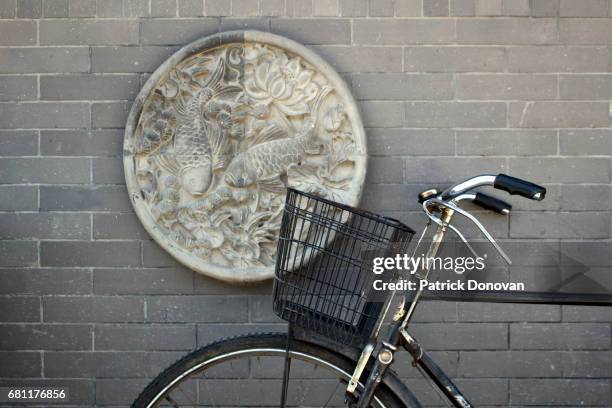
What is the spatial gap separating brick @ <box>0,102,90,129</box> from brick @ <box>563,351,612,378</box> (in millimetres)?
2517

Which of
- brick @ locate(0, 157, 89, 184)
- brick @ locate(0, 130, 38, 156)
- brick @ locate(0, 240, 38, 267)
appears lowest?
brick @ locate(0, 240, 38, 267)

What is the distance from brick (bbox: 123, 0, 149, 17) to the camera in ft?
13.2

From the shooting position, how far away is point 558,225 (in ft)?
13.2

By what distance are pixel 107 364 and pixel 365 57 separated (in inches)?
74.0

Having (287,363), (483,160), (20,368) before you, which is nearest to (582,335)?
(483,160)

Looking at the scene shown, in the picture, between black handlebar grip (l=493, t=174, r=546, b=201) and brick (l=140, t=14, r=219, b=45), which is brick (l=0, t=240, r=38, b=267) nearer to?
brick (l=140, t=14, r=219, b=45)

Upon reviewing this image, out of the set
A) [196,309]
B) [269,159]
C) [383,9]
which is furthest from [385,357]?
[383,9]

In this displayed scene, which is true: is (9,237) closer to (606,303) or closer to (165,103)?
(165,103)

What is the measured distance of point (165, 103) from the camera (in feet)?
13.0

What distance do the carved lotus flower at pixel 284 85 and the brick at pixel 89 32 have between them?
1.98ft

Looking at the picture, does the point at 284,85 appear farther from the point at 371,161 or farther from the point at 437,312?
the point at 437,312

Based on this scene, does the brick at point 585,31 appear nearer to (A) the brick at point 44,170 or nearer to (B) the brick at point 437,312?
(B) the brick at point 437,312

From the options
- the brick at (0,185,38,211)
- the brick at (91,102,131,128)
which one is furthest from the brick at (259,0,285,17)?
the brick at (0,185,38,211)

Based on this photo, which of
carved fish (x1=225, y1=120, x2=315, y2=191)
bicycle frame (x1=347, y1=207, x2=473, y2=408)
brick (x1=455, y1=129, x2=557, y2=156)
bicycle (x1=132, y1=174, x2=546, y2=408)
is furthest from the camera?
brick (x1=455, y1=129, x2=557, y2=156)
